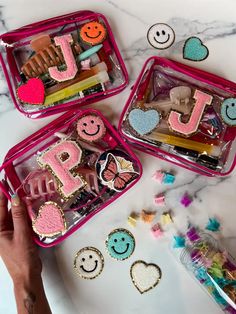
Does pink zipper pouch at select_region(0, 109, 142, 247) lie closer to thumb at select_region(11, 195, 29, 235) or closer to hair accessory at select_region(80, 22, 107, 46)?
thumb at select_region(11, 195, 29, 235)

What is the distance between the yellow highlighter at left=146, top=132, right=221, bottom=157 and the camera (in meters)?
A: 0.89

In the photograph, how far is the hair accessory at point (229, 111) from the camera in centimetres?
89

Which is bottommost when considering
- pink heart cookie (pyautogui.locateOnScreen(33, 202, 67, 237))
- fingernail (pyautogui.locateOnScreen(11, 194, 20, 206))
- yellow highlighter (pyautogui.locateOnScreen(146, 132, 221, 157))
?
pink heart cookie (pyautogui.locateOnScreen(33, 202, 67, 237))

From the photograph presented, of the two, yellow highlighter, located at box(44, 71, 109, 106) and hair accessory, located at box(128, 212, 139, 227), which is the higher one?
yellow highlighter, located at box(44, 71, 109, 106)

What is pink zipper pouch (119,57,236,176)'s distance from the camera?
878mm

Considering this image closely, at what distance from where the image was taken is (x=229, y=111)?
2.93 feet

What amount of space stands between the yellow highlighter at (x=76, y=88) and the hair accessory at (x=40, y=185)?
144 millimetres

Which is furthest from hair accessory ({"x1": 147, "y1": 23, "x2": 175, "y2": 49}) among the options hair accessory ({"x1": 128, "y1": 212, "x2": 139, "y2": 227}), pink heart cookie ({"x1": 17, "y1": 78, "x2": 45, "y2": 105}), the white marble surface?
hair accessory ({"x1": 128, "y1": 212, "x2": 139, "y2": 227})

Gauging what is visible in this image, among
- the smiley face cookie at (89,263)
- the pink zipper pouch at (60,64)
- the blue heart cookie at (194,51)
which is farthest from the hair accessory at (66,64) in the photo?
the smiley face cookie at (89,263)

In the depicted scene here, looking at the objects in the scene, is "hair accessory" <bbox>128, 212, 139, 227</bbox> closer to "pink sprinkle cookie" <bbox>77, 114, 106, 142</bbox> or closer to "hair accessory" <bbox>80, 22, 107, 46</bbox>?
"pink sprinkle cookie" <bbox>77, 114, 106, 142</bbox>

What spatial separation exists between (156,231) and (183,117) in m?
0.23

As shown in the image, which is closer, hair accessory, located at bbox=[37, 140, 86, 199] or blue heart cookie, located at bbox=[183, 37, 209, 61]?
hair accessory, located at bbox=[37, 140, 86, 199]

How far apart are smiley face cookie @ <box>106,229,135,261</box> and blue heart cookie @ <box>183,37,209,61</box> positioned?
0.38 metres

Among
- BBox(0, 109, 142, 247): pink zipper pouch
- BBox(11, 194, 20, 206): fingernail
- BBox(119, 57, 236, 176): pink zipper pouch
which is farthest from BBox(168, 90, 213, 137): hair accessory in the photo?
BBox(11, 194, 20, 206): fingernail
